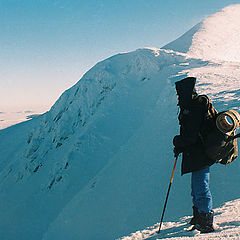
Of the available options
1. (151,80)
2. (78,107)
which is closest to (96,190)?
(151,80)

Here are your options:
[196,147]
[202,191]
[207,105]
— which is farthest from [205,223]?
[207,105]

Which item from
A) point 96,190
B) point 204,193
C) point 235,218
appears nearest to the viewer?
point 204,193

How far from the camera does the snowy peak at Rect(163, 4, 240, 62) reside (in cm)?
2595

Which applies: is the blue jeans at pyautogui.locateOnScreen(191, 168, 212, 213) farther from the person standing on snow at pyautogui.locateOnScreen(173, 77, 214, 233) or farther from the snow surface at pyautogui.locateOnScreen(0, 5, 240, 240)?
the snow surface at pyautogui.locateOnScreen(0, 5, 240, 240)

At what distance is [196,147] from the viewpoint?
337 centimetres

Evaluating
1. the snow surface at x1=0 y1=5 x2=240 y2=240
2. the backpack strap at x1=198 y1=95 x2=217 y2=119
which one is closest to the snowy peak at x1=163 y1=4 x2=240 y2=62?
the snow surface at x1=0 y1=5 x2=240 y2=240

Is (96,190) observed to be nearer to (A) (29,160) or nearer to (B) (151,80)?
(B) (151,80)

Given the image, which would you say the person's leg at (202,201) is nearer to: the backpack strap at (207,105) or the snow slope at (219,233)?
the snow slope at (219,233)

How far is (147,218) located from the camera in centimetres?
729

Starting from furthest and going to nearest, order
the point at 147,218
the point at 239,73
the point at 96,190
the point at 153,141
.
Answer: the point at 239,73
the point at 153,141
the point at 96,190
the point at 147,218

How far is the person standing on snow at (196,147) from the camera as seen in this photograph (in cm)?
320

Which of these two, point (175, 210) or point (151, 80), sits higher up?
point (151, 80)

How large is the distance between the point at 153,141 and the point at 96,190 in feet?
12.6

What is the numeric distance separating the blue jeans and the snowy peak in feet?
69.0
